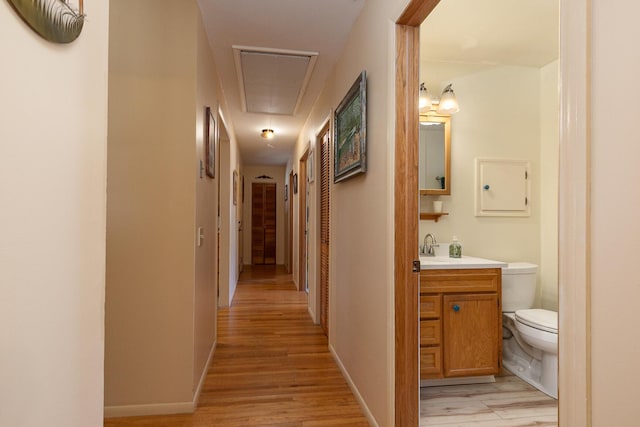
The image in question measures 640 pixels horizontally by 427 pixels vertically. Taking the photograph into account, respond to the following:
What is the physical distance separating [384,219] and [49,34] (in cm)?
138

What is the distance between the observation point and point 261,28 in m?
2.27

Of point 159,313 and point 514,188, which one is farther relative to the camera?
point 514,188

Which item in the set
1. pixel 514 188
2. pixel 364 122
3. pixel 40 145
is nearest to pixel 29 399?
pixel 40 145

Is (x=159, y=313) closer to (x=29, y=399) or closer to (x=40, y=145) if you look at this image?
(x=29, y=399)

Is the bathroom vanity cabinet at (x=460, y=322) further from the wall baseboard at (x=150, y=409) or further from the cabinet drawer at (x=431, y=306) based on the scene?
the wall baseboard at (x=150, y=409)

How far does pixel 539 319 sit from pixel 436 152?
1418 millimetres

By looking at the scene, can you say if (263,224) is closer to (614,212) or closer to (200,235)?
(200,235)

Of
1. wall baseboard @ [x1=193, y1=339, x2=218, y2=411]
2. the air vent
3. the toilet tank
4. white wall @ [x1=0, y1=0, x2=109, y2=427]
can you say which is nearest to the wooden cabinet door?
the toilet tank

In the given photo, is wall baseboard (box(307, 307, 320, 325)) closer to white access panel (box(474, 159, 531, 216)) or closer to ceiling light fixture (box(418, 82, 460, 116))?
white access panel (box(474, 159, 531, 216))

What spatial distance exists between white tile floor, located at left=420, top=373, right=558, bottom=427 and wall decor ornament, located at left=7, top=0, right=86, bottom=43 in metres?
2.27

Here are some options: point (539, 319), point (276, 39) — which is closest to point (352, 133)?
point (276, 39)

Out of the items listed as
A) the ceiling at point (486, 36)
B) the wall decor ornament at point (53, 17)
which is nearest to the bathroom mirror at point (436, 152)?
the ceiling at point (486, 36)

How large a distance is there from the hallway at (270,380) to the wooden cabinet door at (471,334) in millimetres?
741

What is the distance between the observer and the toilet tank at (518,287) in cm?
251
